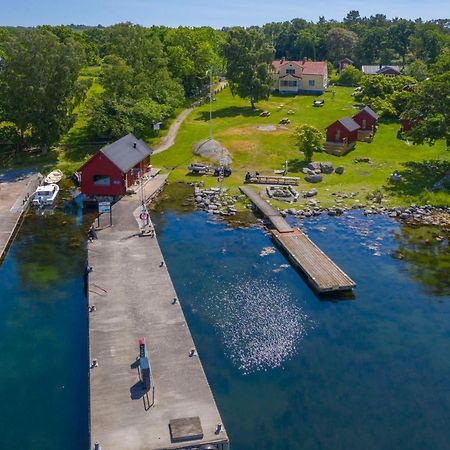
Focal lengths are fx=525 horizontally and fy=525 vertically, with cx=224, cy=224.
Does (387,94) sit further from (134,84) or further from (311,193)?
(311,193)

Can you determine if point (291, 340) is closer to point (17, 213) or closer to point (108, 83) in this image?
point (17, 213)

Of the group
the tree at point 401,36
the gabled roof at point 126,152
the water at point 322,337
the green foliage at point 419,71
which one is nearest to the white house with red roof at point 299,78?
the green foliage at point 419,71

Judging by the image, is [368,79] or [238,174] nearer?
[238,174]

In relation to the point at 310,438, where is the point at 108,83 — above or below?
above

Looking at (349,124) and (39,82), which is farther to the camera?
(349,124)

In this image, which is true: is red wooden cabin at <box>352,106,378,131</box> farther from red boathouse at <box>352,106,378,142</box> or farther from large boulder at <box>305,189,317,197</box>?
large boulder at <box>305,189,317,197</box>

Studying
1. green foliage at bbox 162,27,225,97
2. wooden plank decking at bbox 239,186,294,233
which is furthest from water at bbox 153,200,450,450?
green foliage at bbox 162,27,225,97

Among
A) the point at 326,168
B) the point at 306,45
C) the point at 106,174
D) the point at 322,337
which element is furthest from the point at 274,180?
the point at 306,45

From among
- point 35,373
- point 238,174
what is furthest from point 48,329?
point 238,174
